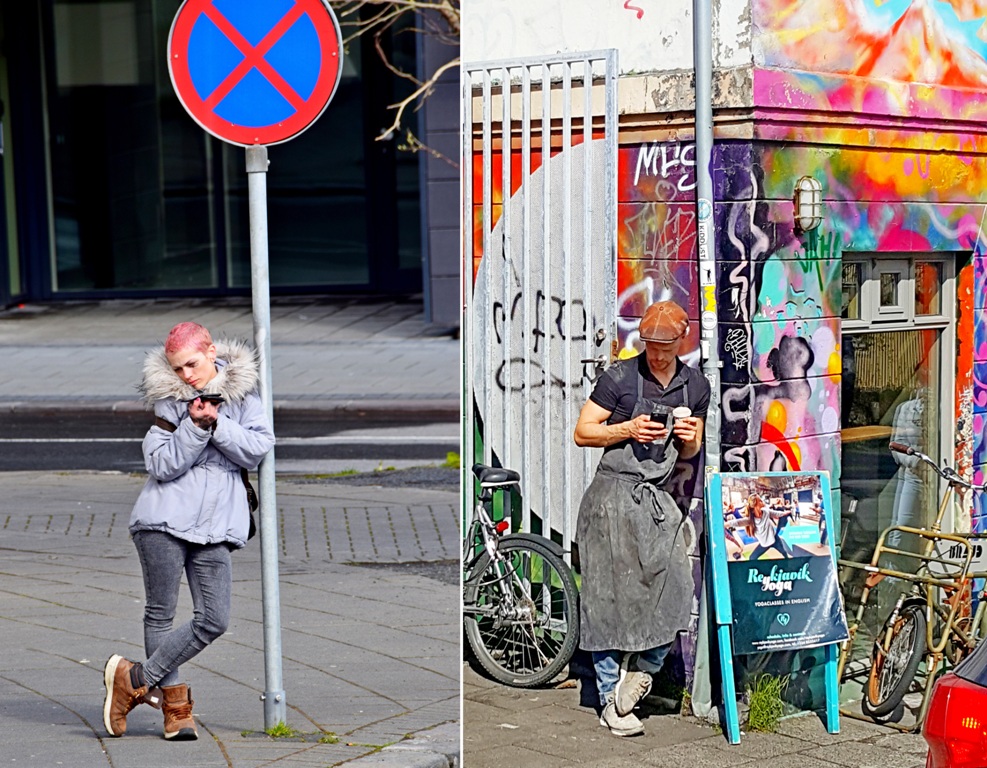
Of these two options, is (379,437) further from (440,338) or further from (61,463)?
(440,338)

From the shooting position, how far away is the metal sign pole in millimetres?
5941

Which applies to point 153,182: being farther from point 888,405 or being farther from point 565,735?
point 565,735

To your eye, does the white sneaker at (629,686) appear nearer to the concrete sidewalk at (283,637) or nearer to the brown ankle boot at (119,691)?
the concrete sidewalk at (283,637)

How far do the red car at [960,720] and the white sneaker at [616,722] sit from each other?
2.00ft

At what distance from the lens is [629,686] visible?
361 cm

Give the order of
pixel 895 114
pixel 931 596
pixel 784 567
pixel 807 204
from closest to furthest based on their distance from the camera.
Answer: pixel 807 204 < pixel 784 567 < pixel 895 114 < pixel 931 596

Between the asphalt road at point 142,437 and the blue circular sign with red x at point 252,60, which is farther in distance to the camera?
the asphalt road at point 142,437

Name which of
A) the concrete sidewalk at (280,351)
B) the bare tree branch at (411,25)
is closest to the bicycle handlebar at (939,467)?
the concrete sidewalk at (280,351)

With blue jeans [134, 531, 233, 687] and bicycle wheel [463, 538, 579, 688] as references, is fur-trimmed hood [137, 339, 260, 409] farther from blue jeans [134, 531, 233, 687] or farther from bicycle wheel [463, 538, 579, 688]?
bicycle wheel [463, 538, 579, 688]

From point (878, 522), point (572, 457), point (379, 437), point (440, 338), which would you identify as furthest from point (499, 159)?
point (440, 338)

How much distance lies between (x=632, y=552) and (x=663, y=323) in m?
0.49

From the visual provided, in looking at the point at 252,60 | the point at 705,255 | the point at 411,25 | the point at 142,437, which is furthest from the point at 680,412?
the point at 411,25

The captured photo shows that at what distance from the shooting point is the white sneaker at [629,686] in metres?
3.57

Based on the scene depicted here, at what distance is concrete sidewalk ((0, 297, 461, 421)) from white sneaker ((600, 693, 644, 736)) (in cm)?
1199
